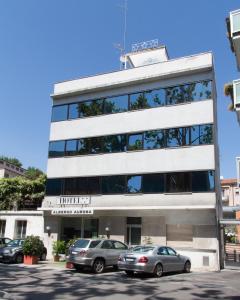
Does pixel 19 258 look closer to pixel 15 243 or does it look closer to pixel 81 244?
pixel 15 243

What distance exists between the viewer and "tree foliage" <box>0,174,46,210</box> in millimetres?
35438

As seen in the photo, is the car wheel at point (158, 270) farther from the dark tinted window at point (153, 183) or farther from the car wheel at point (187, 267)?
the dark tinted window at point (153, 183)

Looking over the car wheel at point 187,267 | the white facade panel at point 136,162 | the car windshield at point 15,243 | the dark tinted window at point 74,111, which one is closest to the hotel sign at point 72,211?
the white facade panel at point 136,162

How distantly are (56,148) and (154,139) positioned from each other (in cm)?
849

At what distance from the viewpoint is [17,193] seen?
1419 inches

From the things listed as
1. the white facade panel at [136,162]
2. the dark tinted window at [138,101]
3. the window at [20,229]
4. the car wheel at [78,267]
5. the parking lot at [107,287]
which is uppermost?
the dark tinted window at [138,101]

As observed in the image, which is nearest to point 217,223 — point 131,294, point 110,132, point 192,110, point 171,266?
point 171,266

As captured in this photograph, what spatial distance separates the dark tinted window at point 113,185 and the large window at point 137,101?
17.1ft

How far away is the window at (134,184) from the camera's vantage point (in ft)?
86.0

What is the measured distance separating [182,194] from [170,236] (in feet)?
9.68

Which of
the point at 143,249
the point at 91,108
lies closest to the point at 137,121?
the point at 91,108

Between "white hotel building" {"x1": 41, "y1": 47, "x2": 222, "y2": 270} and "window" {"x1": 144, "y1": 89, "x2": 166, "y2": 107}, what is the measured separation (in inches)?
3.0

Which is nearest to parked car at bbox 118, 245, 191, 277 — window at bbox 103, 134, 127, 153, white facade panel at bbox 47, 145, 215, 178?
white facade panel at bbox 47, 145, 215, 178

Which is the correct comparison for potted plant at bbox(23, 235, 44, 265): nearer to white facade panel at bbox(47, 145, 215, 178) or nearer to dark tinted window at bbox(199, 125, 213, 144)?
white facade panel at bbox(47, 145, 215, 178)
